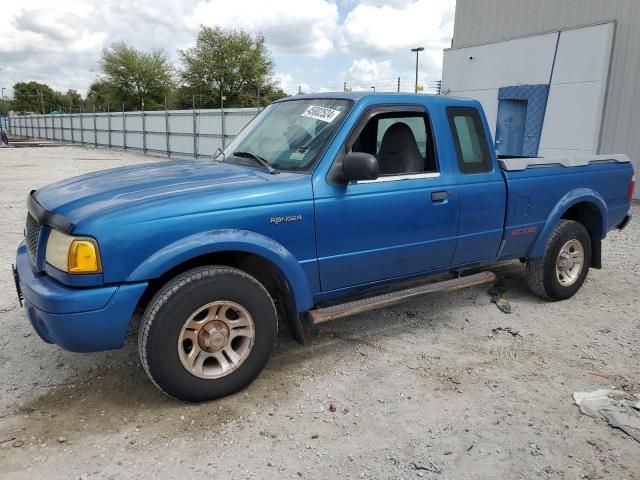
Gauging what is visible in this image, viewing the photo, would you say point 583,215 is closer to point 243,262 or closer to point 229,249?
point 243,262

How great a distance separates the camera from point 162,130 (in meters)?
25.6

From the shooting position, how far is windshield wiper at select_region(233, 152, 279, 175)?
360 centimetres

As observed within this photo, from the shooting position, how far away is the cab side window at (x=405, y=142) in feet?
13.2

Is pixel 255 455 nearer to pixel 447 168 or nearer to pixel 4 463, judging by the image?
pixel 4 463

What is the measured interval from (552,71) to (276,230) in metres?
12.8

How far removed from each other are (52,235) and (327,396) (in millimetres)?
1906

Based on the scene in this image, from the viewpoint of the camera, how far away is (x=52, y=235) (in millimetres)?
2965

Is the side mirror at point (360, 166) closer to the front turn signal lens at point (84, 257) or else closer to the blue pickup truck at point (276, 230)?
the blue pickup truck at point (276, 230)

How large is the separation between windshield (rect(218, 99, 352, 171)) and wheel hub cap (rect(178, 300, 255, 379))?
1092mm

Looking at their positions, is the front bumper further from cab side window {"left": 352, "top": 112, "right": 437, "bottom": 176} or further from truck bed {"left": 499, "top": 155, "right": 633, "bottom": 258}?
truck bed {"left": 499, "top": 155, "right": 633, "bottom": 258}

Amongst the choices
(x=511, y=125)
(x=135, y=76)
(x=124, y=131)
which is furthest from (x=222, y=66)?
(x=511, y=125)

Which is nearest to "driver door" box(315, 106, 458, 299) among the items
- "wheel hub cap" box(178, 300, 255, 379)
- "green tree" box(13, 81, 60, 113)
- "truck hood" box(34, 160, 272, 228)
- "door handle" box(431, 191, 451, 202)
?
"door handle" box(431, 191, 451, 202)

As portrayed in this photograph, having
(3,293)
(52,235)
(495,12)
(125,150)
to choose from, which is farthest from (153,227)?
(125,150)

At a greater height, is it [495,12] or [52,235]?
[495,12]
